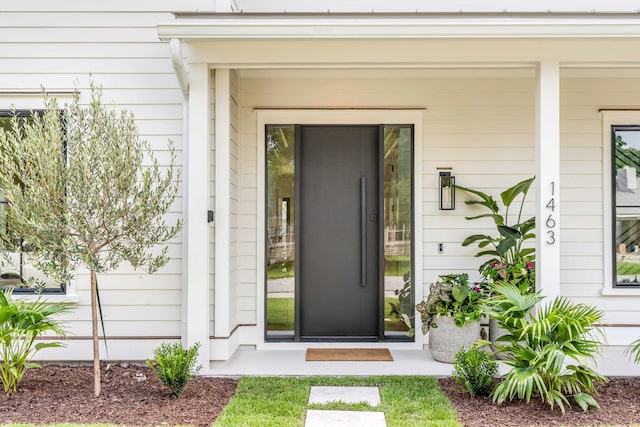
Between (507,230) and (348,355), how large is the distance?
1.94 metres

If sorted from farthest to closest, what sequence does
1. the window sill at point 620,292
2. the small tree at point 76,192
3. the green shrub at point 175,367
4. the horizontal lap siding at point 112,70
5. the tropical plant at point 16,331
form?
1. the window sill at point 620,292
2. the horizontal lap siding at point 112,70
3. the tropical plant at point 16,331
4. the green shrub at point 175,367
5. the small tree at point 76,192

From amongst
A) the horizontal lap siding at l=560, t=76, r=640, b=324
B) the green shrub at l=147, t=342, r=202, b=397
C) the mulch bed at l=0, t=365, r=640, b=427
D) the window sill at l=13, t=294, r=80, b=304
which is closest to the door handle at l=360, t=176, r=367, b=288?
the mulch bed at l=0, t=365, r=640, b=427

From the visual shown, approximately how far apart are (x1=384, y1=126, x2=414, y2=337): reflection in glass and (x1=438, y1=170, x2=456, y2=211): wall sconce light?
32 cm

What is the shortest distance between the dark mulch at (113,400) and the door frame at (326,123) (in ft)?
4.50

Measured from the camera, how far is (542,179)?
4109 millimetres

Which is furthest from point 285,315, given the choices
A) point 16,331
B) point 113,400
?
point 16,331

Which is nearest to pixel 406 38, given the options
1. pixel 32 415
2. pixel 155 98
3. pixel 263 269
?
pixel 155 98

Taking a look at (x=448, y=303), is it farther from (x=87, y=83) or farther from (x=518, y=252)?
(x=87, y=83)

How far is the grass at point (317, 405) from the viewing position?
3342 mm

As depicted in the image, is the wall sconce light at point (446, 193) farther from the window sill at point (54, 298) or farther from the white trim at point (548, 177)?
the window sill at point (54, 298)

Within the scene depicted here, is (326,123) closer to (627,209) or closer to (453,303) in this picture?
(453,303)

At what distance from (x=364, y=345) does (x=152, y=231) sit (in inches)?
102

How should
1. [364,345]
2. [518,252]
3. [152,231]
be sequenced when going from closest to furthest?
[152,231], [518,252], [364,345]

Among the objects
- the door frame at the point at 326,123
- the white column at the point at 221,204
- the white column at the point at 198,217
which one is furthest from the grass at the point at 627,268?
the white column at the point at 198,217
